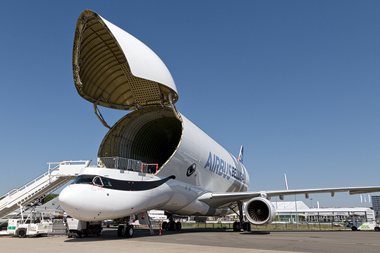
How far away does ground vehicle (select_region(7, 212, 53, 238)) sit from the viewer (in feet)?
49.9

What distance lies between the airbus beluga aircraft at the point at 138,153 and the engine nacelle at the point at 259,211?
0.18 feet

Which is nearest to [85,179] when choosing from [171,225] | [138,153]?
[138,153]

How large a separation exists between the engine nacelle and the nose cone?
947cm

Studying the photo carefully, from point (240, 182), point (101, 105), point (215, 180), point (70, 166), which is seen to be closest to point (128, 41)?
point (101, 105)

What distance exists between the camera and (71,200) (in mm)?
12000

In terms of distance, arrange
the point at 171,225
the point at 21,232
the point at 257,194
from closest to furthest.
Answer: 1. the point at 21,232
2. the point at 257,194
3. the point at 171,225

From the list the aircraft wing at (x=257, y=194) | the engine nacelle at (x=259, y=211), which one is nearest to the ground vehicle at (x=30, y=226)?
the aircraft wing at (x=257, y=194)

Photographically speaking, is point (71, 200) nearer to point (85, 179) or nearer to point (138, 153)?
point (85, 179)

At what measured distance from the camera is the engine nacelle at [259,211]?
17.1m

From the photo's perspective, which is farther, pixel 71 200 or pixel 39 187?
pixel 39 187

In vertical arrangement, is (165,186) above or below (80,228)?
above

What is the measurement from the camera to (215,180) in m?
21.8

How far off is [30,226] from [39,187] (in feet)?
14.8

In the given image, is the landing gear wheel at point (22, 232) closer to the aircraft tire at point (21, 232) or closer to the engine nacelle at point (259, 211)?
the aircraft tire at point (21, 232)
